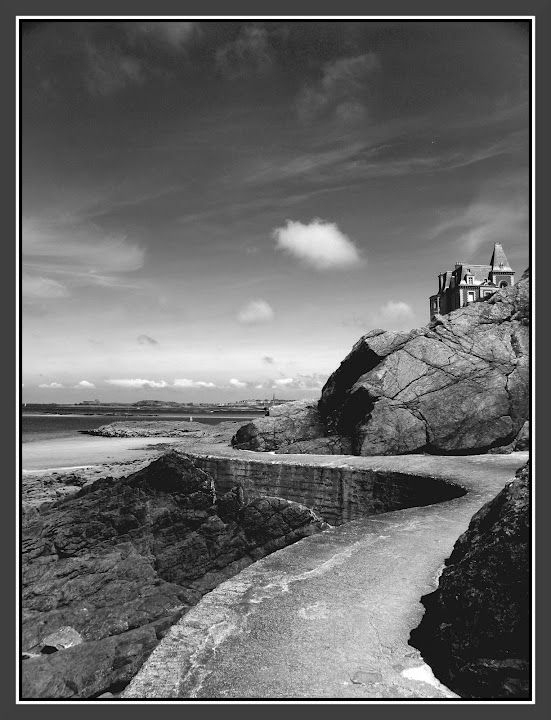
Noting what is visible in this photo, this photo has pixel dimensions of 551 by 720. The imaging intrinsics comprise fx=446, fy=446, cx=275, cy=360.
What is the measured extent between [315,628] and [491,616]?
134cm

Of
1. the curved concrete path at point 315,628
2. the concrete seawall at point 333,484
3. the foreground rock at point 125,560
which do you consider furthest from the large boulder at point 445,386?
the curved concrete path at point 315,628

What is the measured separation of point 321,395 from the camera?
1750 cm

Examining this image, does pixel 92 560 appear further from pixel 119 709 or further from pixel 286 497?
pixel 119 709

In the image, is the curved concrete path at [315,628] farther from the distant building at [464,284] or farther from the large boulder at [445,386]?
the distant building at [464,284]

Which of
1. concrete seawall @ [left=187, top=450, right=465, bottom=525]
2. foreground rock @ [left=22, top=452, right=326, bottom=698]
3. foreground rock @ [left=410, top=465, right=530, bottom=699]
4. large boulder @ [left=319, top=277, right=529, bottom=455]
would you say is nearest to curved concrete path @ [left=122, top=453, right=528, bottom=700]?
foreground rock @ [left=410, top=465, right=530, bottom=699]

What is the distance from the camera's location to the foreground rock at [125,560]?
5102mm

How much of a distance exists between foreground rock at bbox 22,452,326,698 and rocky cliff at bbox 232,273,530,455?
389cm

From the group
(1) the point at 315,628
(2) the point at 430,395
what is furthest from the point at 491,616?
(2) the point at 430,395

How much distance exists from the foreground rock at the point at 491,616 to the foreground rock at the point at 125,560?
12.1 ft

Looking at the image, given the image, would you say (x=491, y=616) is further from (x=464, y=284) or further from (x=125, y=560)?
(x=464, y=284)

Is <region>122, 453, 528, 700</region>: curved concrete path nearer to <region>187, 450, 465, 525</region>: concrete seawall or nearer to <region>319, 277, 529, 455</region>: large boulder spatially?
<region>187, 450, 465, 525</region>: concrete seawall

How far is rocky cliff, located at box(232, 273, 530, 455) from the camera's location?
12.9 meters

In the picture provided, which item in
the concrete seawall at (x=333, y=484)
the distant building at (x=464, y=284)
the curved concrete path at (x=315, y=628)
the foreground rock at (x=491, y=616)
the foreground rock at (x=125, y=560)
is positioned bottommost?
the foreground rock at (x=125, y=560)

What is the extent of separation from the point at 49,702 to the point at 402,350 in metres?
14.0
